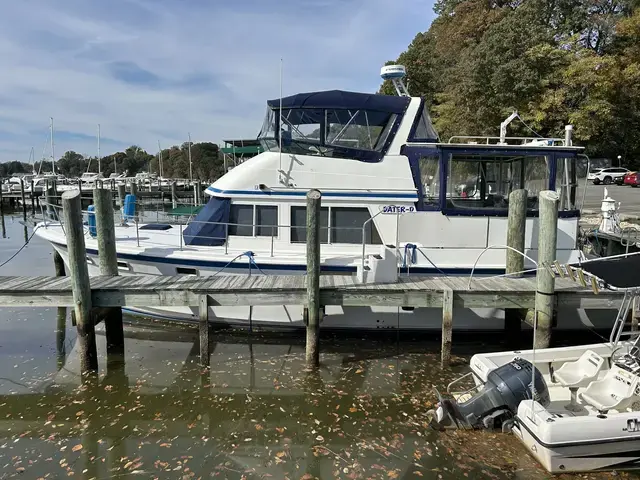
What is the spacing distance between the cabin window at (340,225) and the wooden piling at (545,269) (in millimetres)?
2789

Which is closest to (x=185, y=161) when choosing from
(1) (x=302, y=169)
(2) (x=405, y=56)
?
(2) (x=405, y=56)

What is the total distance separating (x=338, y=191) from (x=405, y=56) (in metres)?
31.9

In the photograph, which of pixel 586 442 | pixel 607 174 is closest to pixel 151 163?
pixel 607 174

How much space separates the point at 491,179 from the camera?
28.8 ft

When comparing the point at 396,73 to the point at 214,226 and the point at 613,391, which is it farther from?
the point at 613,391

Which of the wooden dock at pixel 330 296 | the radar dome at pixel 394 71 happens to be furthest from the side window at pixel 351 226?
the radar dome at pixel 394 71

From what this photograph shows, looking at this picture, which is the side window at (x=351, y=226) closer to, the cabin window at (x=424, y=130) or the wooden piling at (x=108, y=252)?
the cabin window at (x=424, y=130)

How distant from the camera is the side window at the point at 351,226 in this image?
28.3 ft

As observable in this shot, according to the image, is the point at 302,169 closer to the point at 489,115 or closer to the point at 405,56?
the point at 489,115

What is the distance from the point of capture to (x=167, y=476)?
4.86 m

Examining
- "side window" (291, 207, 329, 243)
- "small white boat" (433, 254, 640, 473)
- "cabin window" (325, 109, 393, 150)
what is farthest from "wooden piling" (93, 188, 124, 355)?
"small white boat" (433, 254, 640, 473)

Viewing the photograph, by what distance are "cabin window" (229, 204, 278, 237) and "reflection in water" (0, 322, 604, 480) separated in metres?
2.11

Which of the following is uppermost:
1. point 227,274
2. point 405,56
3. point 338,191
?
point 405,56

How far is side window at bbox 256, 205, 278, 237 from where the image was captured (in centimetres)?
877
